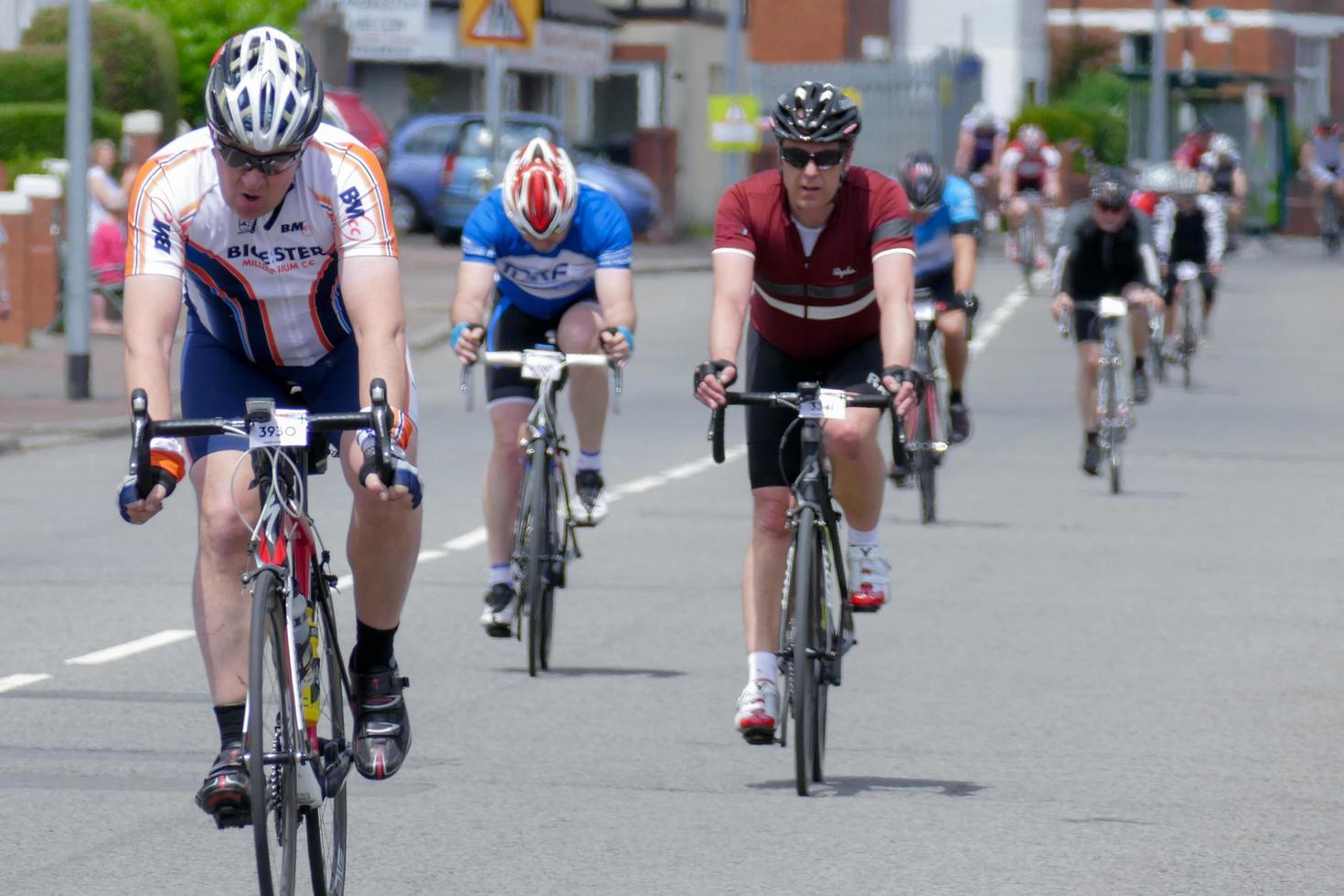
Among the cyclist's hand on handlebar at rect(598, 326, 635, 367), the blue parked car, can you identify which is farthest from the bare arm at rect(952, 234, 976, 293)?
the blue parked car

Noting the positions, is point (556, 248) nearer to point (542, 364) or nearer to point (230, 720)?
point (542, 364)

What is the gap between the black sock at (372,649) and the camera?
6.30 meters

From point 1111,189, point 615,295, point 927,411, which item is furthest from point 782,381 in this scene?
point 1111,189

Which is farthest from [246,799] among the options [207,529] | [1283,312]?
[1283,312]

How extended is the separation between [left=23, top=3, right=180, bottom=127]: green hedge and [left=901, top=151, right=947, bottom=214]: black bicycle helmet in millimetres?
16782

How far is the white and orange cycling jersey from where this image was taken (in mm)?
5887

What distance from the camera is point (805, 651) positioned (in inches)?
296

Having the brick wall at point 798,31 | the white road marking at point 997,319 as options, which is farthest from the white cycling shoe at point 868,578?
the brick wall at point 798,31

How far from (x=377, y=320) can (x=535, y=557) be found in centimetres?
395

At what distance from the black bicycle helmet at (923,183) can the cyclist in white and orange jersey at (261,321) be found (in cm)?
939

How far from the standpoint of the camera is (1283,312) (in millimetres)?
35000

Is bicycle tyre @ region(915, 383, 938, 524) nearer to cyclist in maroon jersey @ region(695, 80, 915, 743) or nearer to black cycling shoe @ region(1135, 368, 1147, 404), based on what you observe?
cyclist in maroon jersey @ region(695, 80, 915, 743)

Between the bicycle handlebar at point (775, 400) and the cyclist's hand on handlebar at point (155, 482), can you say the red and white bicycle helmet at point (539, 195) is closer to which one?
the bicycle handlebar at point (775, 400)

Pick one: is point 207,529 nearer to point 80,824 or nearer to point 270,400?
point 270,400
